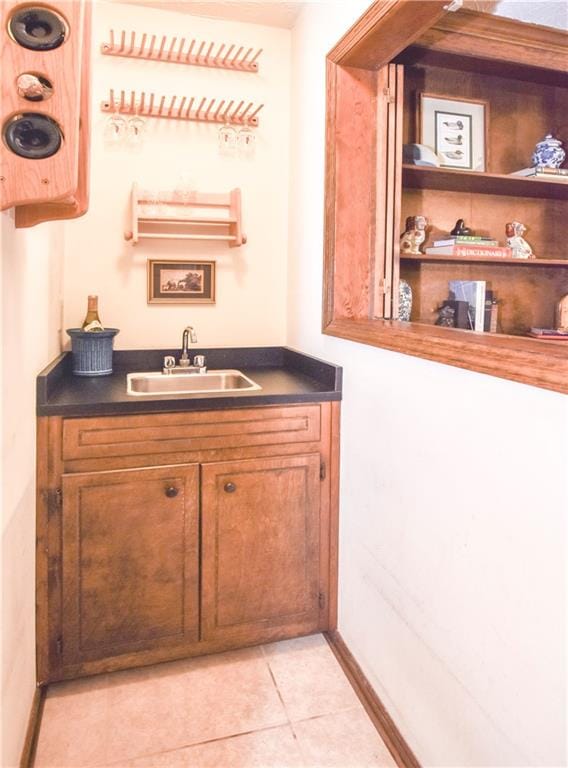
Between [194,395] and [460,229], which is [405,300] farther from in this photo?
[194,395]

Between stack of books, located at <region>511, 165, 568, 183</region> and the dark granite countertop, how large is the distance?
1369mm

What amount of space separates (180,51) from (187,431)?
1.69 metres

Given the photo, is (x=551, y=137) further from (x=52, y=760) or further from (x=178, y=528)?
(x=52, y=760)

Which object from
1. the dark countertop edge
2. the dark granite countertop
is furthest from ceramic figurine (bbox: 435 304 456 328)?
the dark countertop edge

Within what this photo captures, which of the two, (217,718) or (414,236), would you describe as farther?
(414,236)

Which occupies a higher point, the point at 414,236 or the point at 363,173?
the point at 363,173

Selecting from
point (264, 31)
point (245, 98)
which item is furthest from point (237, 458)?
point (264, 31)

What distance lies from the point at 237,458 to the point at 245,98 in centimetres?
173

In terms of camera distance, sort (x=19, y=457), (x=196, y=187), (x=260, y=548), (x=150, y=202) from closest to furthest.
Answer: (x=19, y=457), (x=260, y=548), (x=150, y=202), (x=196, y=187)

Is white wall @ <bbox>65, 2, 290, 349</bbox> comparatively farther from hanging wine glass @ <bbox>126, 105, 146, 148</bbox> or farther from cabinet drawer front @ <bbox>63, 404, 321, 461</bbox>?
cabinet drawer front @ <bbox>63, 404, 321, 461</bbox>

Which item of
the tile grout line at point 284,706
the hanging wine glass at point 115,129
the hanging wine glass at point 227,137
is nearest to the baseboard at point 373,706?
the tile grout line at point 284,706

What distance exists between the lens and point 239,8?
2352 millimetres

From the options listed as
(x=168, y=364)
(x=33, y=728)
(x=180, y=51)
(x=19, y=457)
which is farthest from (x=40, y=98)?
(x=33, y=728)

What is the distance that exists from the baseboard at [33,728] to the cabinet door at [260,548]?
55 cm
